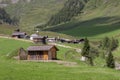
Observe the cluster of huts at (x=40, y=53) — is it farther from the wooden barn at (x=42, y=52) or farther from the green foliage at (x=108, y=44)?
the green foliage at (x=108, y=44)

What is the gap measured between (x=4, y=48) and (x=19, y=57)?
22.0 m

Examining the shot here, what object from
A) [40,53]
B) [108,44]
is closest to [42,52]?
[40,53]

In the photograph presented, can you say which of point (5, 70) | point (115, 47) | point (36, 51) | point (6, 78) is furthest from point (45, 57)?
point (115, 47)

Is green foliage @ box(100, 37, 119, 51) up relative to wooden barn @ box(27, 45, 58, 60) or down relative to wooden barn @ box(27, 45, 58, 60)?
up

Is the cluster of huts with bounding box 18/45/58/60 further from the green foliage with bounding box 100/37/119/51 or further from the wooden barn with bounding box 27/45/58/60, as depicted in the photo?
the green foliage with bounding box 100/37/119/51

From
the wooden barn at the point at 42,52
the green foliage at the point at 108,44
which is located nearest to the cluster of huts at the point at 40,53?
the wooden barn at the point at 42,52

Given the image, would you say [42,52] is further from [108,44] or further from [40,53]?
[108,44]

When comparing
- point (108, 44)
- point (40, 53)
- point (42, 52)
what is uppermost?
point (108, 44)

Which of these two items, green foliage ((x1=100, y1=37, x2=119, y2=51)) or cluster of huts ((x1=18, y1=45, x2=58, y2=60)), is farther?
green foliage ((x1=100, y1=37, x2=119, y2=51))

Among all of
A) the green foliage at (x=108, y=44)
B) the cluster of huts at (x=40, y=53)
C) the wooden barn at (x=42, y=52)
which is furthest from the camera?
the green foliage at (x=108, y=44)

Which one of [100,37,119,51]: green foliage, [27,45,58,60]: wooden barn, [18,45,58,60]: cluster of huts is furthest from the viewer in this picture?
[100,37,119,51]: green foliage

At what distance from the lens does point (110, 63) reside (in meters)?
93.9

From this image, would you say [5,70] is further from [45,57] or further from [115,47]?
[115,47]

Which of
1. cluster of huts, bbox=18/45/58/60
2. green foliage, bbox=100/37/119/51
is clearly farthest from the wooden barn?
green foliage, bbox=100/37/119/51
